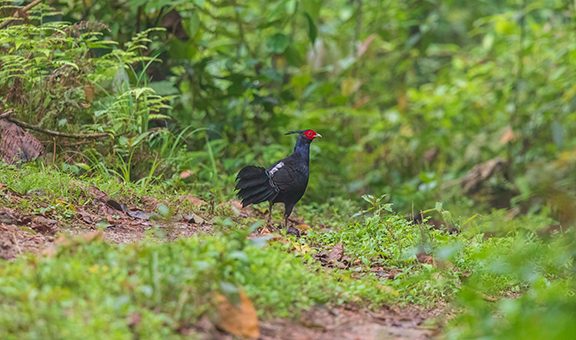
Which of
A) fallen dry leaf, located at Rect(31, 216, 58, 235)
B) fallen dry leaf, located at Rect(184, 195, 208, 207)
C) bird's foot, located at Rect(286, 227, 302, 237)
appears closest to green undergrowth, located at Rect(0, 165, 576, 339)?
fallen dry leaf, located at Rect(31, 216, 58, 235)

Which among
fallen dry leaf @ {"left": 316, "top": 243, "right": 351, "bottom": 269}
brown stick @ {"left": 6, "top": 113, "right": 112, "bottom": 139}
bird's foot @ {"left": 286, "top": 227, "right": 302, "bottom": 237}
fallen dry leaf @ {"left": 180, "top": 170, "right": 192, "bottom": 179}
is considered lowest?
bird's foot @ {"left": 286, "top": 227, "right": 302, "bottom": 237}

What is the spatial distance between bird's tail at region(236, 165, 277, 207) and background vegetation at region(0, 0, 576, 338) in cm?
59

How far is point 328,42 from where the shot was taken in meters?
10.7

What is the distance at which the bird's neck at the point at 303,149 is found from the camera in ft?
21.3

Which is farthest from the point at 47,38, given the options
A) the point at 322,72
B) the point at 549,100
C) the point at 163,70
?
the point at 549,100

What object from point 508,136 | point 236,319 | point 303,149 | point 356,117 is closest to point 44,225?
point 236,319

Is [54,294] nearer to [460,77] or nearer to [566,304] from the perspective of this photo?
[566,304]

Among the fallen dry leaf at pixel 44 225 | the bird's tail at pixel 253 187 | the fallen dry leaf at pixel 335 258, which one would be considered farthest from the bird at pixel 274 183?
the fallen dry leaf at pixel 44 225

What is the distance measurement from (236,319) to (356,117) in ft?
24.4

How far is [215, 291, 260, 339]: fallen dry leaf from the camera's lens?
10.7 ft

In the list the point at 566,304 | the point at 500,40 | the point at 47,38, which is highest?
the point at 500,40

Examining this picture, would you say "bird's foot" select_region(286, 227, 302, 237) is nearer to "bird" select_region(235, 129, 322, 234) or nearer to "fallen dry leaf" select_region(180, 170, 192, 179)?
"bird" select_region(235, 129, 322, 234)

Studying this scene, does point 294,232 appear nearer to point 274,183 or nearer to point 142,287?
point 274,183

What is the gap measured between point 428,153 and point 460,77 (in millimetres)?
2256
